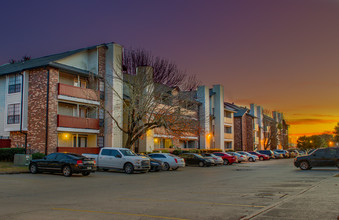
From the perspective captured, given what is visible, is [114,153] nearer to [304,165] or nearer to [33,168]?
[33,168]

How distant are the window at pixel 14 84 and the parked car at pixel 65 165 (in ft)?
42.6

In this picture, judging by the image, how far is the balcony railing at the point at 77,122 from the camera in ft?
107

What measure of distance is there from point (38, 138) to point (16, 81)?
637cm

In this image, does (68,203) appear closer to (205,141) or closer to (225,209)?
(225,209)

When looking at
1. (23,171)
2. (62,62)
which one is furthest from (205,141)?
(23,171)

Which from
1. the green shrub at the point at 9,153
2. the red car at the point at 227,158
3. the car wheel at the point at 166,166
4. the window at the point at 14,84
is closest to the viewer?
the car wheel at the point at 166,166

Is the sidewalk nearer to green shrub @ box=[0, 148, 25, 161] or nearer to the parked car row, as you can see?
the parked car row

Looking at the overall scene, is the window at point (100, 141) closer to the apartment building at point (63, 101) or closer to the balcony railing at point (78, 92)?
the apartment building at point (63, 101)

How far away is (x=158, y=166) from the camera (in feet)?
91.0

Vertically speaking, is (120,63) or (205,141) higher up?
(120,63)

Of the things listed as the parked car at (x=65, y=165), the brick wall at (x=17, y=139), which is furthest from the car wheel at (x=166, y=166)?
the brick wall at (x=17, y=139)

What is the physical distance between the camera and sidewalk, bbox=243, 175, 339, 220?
328 inches

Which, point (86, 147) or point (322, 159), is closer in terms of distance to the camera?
point (322, 159)

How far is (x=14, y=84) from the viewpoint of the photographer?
34.0 meters
